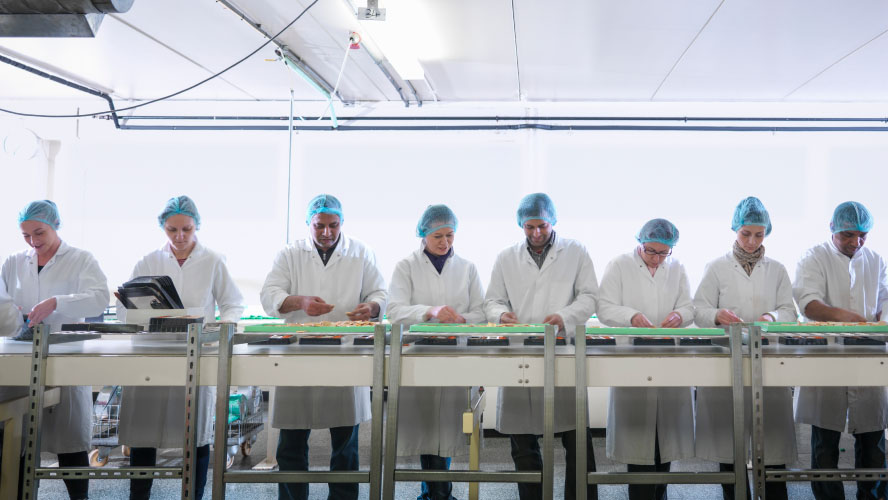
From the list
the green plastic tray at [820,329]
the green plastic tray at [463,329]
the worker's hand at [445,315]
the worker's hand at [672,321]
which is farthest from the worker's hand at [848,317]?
→ the worker's hand at [445,315]

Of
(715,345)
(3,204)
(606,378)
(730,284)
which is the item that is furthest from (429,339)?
(3,204)

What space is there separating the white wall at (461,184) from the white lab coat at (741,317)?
173 cm

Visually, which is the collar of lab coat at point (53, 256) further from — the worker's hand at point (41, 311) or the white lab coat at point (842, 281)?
the white lab coat at point (842, 281)

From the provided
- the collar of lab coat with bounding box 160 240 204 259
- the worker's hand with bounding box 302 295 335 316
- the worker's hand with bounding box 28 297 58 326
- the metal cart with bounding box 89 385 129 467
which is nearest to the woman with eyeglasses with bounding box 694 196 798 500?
the worker's hand with bounding box 302 295 335 316

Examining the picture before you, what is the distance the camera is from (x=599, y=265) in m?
4.50

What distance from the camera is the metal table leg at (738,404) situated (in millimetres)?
1745

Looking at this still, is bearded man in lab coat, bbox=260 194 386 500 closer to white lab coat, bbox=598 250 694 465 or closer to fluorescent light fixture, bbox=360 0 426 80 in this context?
fluorescent light fixture, bbox=360 0 426 80

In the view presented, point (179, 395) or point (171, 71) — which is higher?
point (171, 71)

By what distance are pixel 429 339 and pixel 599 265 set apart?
286 centimetres

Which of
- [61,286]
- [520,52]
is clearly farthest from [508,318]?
[61,286]

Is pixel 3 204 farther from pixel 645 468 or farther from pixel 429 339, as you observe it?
pixel 645 468

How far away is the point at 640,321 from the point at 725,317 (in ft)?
1.21

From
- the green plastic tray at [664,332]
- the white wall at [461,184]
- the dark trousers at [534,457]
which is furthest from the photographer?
the white wall at [461,184]

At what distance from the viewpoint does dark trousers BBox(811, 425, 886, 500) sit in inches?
96.3
